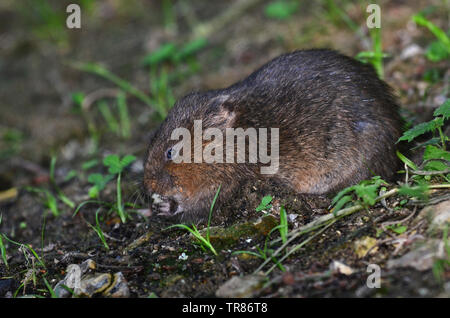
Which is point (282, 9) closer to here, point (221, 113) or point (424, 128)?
point (221, 113)

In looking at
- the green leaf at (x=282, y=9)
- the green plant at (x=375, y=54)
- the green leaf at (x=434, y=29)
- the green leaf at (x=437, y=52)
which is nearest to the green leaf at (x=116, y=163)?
the green plant at (x=375, y=54)

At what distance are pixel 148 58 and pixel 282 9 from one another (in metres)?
2.12

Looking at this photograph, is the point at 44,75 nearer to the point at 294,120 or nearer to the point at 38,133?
the point at 38,133

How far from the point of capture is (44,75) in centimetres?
761

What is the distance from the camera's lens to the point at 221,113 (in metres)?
4.16

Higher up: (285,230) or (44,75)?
(44,75)

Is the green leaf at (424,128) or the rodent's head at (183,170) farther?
the rodent's head at (183,170)

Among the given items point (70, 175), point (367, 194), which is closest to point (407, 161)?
point (367, 194)

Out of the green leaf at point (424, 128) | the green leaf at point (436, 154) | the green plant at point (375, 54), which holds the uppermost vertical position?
the green plant at point (375, 54)

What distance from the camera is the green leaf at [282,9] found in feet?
23.1

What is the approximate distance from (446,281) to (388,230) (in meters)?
0.66

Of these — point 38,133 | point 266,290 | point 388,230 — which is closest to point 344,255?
point 388,230

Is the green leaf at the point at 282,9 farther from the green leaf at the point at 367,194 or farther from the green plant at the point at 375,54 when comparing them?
the green leaf at the point at 367,194

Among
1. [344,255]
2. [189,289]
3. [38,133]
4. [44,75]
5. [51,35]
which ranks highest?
[51,35]
